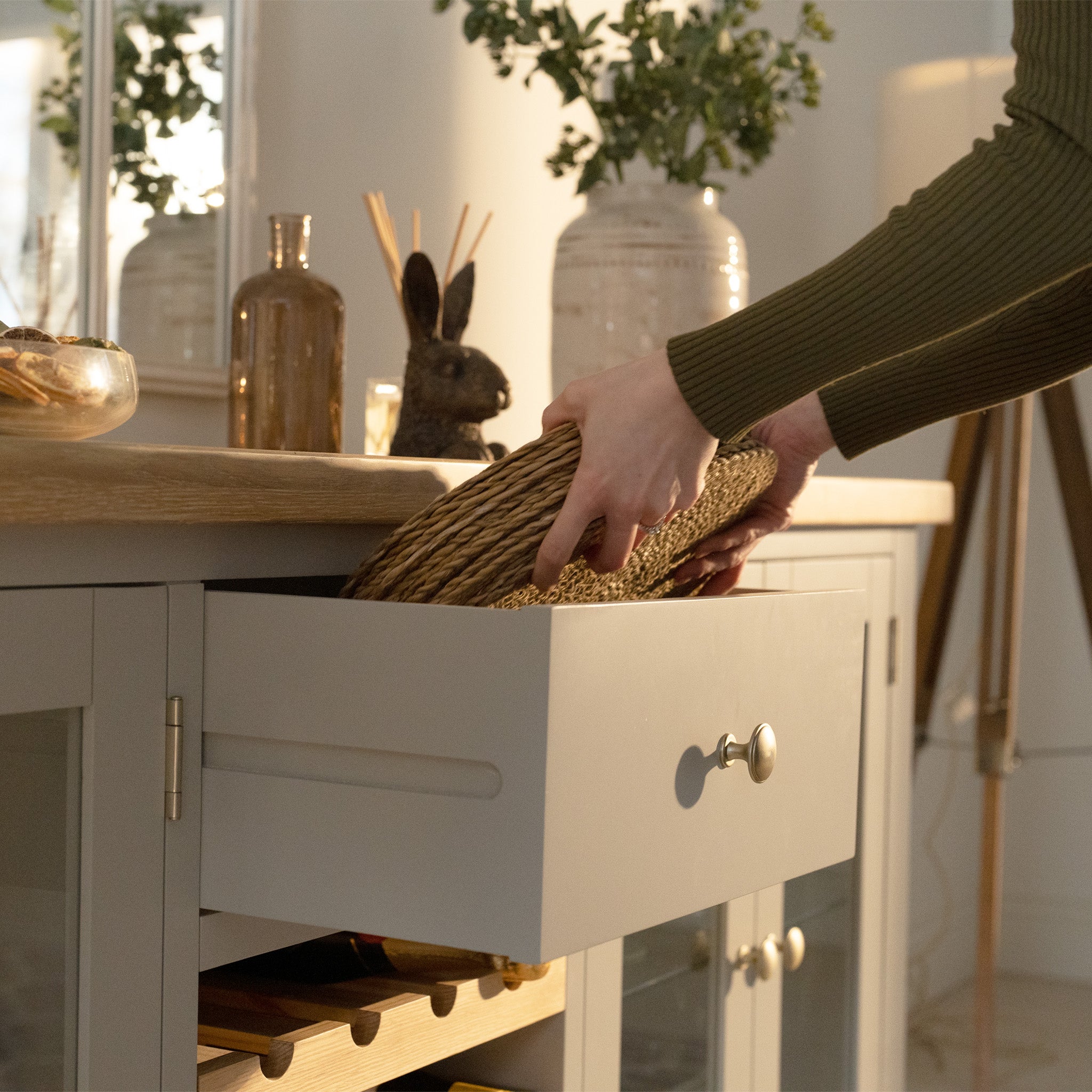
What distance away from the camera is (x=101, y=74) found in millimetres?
1221

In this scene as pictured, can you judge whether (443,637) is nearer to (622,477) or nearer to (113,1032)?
(622,477)

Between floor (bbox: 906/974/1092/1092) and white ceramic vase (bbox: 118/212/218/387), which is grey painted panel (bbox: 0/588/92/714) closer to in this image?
white ceramic vase (bbox: 118/212/218/387)

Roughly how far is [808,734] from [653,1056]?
460 millimetres

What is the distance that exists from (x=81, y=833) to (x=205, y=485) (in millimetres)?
179

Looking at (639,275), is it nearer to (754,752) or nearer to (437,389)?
(437,389)

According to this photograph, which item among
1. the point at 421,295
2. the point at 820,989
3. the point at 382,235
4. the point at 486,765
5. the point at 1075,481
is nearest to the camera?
the point at 486,765

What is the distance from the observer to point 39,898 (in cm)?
66

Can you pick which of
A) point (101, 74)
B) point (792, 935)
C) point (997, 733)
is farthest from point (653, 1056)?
point (997, 733)

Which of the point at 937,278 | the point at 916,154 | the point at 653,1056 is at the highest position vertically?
the point at 916,154

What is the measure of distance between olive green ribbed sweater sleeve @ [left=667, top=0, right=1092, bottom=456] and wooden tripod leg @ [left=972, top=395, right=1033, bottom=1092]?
5.47 feet

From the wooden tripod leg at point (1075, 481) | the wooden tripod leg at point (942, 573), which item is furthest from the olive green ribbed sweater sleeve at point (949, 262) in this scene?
the wooden tripod leg at point (942, 573)

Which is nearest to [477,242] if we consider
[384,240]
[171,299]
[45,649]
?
[384,240]

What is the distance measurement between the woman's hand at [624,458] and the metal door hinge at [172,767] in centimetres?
20

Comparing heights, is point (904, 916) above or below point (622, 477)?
below
